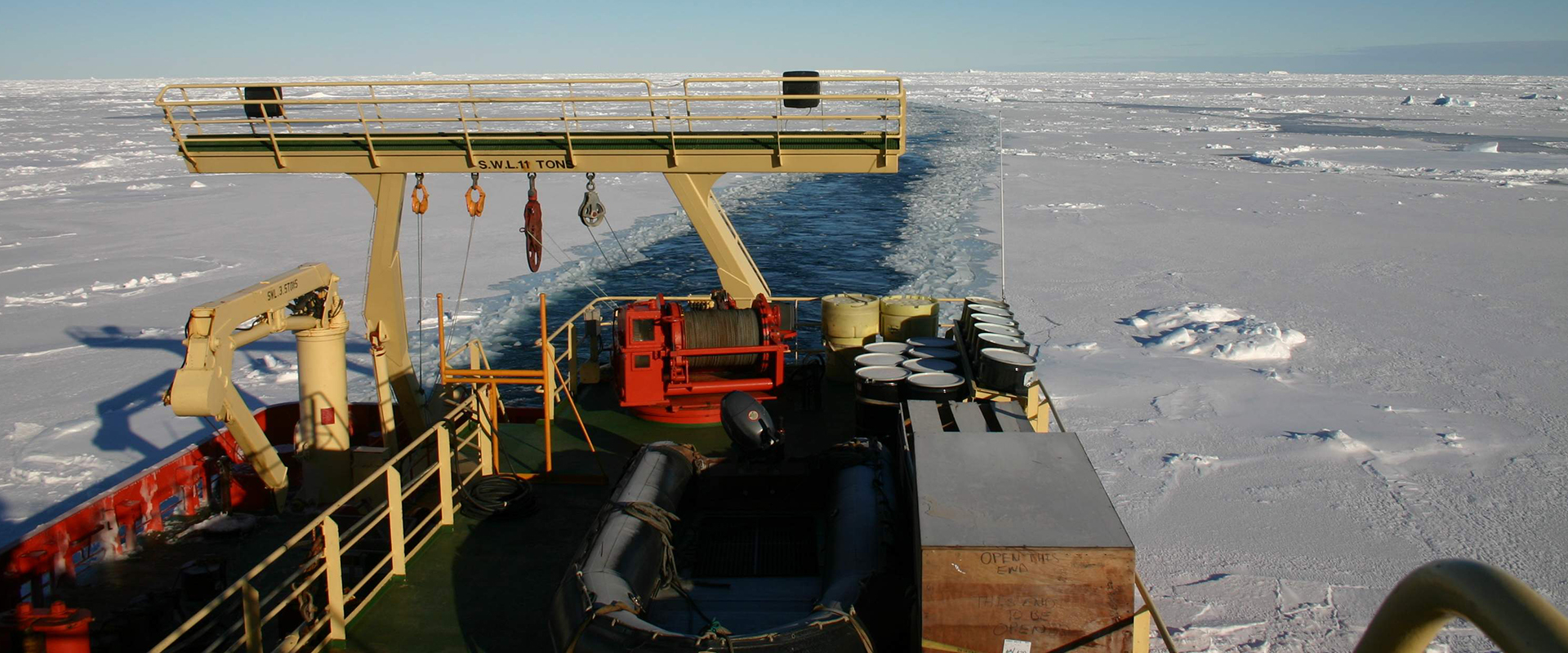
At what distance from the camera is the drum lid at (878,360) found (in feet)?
29.7

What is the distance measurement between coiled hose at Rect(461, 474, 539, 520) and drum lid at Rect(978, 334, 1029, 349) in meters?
4.18

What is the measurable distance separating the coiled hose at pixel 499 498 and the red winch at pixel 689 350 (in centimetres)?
177

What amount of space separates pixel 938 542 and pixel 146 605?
5770mm

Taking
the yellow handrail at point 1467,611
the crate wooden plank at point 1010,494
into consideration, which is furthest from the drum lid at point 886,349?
the yellow handrail at point 1467,611

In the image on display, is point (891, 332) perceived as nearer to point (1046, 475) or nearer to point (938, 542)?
point (1046, 475)

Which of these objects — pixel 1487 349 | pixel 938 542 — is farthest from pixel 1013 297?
pixel 938 542

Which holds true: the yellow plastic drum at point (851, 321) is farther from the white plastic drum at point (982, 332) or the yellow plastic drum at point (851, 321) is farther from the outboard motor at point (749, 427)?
the outboard motor at point (749, 427)

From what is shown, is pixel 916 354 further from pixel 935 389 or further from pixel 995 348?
pixel 935 389

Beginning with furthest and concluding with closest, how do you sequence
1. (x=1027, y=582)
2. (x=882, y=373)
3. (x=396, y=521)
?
(x=882, y=373) < (x=396, y=521) < (x=1027, y=582)

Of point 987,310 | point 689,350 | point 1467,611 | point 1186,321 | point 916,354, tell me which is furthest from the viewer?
point 1186,321

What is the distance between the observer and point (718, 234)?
31.6 ft

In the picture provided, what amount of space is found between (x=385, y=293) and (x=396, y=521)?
11.5 feet

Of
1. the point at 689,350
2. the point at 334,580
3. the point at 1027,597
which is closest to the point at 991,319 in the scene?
the point at 689,350

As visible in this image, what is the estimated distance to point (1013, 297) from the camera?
768 inches
